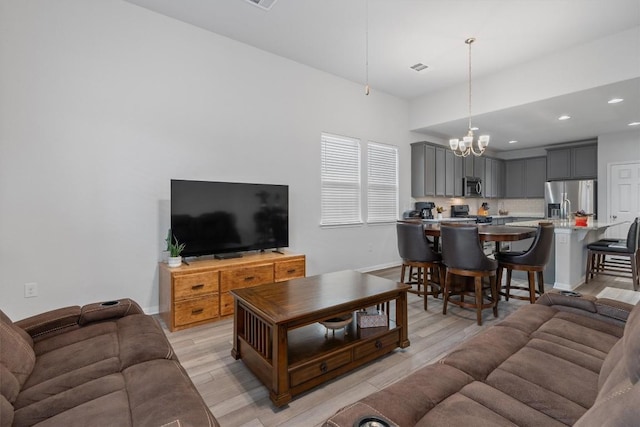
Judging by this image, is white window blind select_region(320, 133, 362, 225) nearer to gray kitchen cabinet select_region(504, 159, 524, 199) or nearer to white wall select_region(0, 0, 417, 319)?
white wall select_region(0, 0, 417, 319)

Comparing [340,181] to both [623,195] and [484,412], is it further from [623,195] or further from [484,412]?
[623,195]

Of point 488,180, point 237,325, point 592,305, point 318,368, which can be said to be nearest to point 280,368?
point 318,368

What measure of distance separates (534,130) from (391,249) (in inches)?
149

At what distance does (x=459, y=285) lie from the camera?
3.65 m

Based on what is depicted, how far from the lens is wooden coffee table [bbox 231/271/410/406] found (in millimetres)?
1854

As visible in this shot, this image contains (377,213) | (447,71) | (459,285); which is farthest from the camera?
(377,213)

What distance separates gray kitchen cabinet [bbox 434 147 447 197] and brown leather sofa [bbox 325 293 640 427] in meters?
4.74

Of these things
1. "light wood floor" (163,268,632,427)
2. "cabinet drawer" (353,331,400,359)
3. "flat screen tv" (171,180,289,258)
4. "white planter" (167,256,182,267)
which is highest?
"flat screen tv" (171,180,289,258)

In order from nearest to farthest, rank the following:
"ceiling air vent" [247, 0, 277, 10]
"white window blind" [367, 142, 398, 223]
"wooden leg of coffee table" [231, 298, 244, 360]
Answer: "wooden leg of coffee table" [231, 298, 244, 360] → "ceiling air vent" [247, 0, 277, 10] → "white window blind" [367, 142, 398, 223]

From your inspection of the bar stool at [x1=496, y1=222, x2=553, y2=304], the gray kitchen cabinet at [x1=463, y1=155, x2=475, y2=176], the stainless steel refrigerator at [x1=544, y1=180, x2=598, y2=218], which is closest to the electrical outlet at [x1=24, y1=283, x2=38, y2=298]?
the bar stool at [x1=496, y1=222, x2=553, y2=304]

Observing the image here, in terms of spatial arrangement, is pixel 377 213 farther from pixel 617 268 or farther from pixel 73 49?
pixel 73 49

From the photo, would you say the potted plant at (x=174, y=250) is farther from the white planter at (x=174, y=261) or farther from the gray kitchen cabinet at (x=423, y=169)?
the gray kitchen cabinet at (x=423, y=169)

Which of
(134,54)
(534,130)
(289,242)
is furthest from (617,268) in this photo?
(134,54)

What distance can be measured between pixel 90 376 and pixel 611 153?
900 cm
